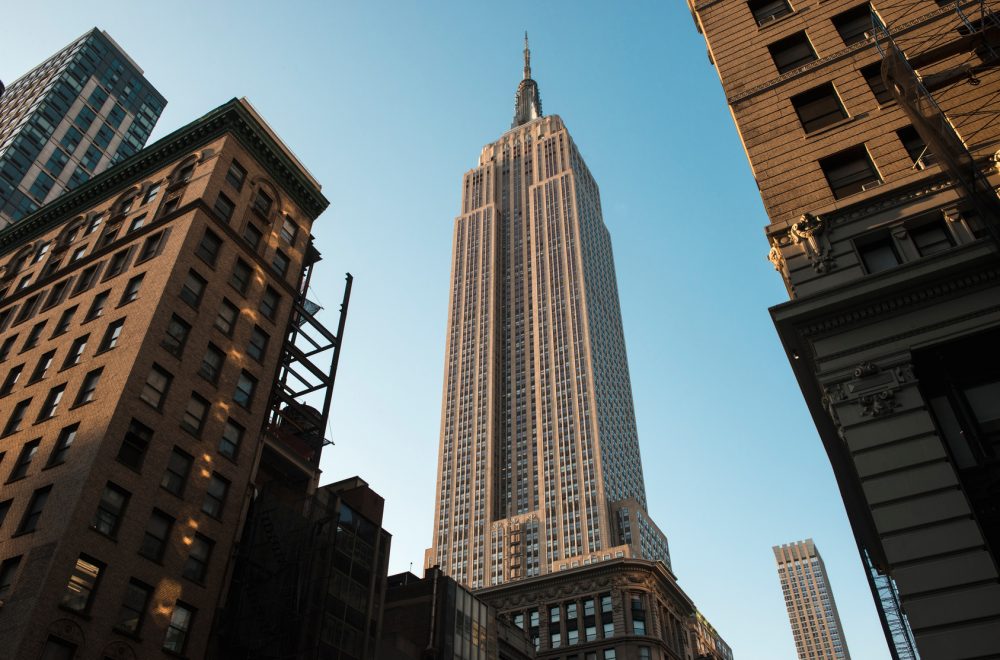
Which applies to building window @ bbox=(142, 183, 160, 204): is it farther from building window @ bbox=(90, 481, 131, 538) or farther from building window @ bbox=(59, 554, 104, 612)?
building window @ bbox=(59, 554, 104, 612)

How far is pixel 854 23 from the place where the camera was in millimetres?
28672

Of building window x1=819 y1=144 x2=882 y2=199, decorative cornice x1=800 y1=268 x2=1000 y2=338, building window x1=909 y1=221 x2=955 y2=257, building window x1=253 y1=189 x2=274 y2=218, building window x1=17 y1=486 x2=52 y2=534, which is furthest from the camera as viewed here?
building window x1=253 y1=189 x2=274 y2=218

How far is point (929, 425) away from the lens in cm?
1877

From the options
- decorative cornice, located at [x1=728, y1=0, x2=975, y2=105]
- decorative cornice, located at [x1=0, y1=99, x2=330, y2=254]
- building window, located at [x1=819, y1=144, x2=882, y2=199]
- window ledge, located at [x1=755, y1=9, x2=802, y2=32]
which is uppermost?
decorative cornice, located at [x1=0, y1=99, x2=330, y2=254]

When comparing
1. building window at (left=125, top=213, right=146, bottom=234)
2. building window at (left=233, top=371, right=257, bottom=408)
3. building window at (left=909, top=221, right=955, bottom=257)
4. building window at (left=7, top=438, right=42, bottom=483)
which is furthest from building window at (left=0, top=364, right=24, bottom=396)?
building window at (left=909, top=221, right=955, bottom=257)

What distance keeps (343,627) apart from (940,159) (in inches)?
1241

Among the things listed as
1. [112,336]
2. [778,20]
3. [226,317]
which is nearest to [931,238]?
[778,20]

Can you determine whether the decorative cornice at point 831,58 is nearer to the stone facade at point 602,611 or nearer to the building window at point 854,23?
the building window at point 854,23

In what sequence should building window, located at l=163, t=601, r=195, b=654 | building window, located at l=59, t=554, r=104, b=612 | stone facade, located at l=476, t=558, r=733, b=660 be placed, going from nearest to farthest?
building window, located at l=59, t=554, r=104, b=612 → building window, located at l=163, t=601, r=195, b=654 → stone facade, located at l=476, t=558, r=733, b=660

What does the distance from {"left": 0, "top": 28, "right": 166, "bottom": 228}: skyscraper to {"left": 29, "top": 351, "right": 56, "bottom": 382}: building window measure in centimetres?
6991

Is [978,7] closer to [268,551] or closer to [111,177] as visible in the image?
[268,551]

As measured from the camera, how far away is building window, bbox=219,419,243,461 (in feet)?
127

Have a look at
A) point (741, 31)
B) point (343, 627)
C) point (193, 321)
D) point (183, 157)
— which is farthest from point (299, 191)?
point (741, 31)

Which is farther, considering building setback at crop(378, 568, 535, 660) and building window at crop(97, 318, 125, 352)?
building setback at crop(378, 568, 535, 660)
